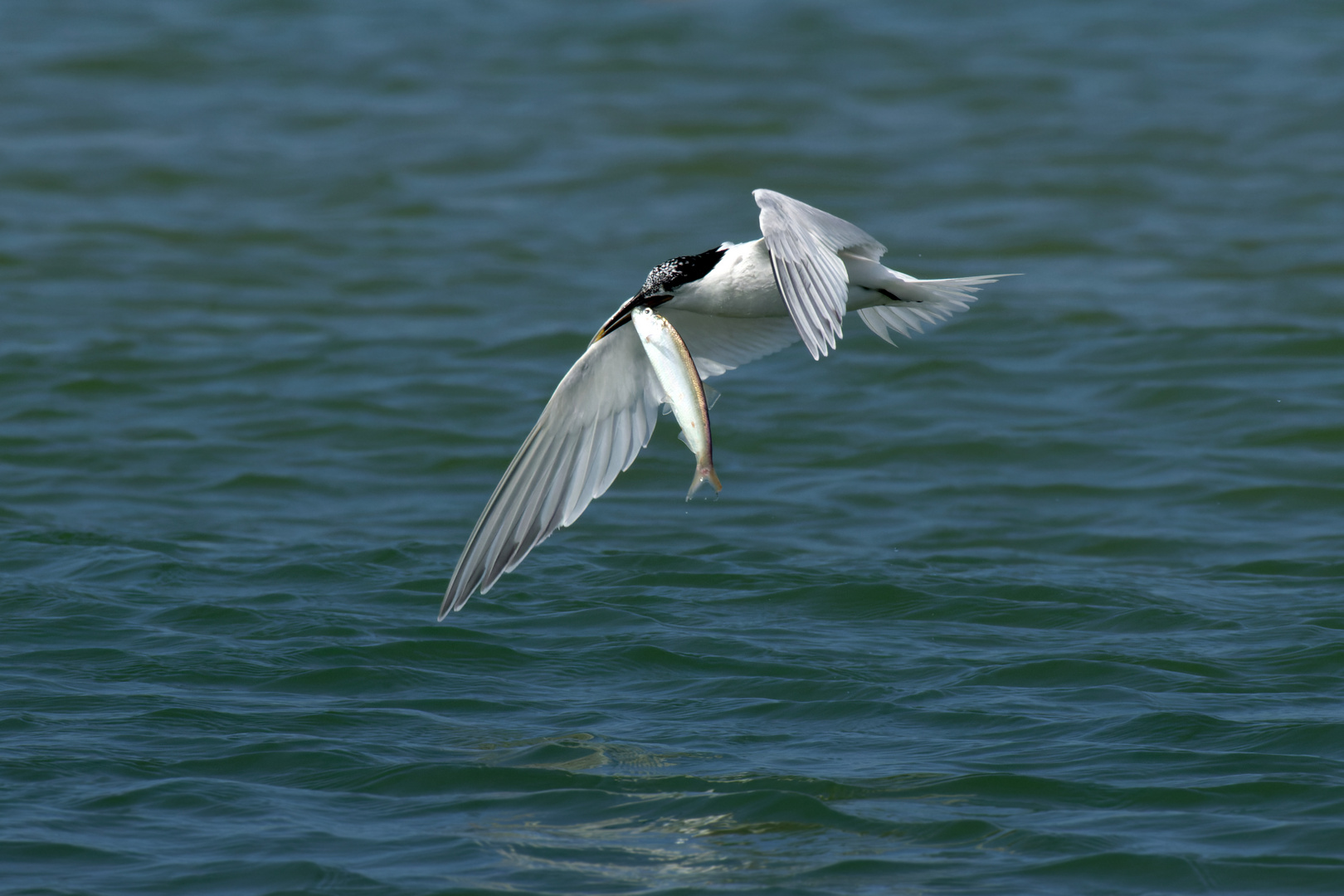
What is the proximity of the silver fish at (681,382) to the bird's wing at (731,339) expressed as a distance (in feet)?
4.03

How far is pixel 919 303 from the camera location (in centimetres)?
670

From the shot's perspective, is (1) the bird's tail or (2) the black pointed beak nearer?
(2) the black pointed beak

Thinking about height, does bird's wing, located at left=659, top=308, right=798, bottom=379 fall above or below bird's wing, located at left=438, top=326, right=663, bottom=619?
above

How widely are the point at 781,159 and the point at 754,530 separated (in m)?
7.12

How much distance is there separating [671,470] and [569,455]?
9.24 ft

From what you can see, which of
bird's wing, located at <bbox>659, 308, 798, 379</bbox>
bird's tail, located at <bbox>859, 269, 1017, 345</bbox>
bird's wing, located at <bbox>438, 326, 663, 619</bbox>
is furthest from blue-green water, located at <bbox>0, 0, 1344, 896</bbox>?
bird's tail, located at <bbox>859, 269, 1017, 345</bbox>

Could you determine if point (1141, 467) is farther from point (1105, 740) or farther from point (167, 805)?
point (167, 805)

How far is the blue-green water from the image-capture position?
5.23 metres

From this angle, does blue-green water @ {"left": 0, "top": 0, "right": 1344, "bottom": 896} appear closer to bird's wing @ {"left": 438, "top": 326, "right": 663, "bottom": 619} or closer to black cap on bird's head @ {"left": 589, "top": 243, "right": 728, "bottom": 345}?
bird's wing @ {"left": 438, "top": 326, "right": 663, "bottom": 619}

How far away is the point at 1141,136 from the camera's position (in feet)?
49.7

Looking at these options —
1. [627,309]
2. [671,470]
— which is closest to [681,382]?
[627,309]

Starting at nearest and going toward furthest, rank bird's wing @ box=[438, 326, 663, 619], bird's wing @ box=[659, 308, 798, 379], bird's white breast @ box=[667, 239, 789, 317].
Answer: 1. bird's white breast @ box=[667, 239, 789, 317]
2. bird's wing @ box=[438, 326, 663, 619]
3. bird's wing @ box=[659, 308, 798, 379]

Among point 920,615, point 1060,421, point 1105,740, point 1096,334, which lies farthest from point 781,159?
point 1105,740

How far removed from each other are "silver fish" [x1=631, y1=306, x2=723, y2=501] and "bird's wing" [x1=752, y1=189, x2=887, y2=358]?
14.9 inches
